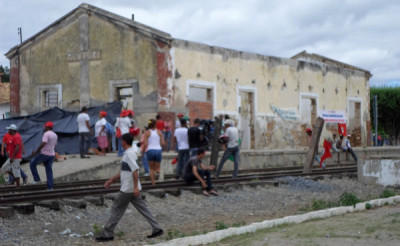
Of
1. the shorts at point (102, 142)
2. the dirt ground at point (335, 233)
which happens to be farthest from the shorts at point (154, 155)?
the shorts at point (102, 142)

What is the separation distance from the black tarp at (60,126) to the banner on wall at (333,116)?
13361 millimetres

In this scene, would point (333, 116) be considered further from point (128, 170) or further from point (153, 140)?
point (128, 170)

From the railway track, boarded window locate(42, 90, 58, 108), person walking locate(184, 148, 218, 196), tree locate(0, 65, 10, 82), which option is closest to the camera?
the railway track

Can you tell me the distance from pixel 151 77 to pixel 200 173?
12.1 meters

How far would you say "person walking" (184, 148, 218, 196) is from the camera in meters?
12.7

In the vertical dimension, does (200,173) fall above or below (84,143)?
below

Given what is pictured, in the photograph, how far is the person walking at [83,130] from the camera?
19.5m

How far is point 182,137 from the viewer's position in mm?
15422

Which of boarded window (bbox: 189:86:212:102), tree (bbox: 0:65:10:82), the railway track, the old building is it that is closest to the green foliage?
the railway track

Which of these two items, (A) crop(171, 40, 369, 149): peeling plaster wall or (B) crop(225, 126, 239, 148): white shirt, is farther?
(A) crop(171, 40, 369, 149): peeling plaster wall

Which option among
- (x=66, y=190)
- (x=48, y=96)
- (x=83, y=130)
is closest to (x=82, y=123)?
(x=83, y=130)

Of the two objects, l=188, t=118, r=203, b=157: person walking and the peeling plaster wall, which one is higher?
the peeling plaster wall

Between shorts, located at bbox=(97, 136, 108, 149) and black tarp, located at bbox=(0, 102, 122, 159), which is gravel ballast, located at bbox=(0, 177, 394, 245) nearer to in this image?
shorts, located at bbox=(97, 136, 108, 149)

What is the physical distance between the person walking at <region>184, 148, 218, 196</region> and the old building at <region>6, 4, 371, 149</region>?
11140 millimetres
